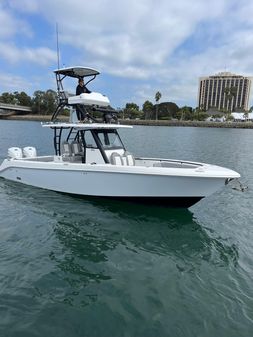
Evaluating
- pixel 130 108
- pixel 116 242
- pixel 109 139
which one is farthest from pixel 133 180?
pixel 130 108

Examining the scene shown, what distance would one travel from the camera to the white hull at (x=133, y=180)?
8305mm

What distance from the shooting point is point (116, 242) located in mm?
Answer: 7230

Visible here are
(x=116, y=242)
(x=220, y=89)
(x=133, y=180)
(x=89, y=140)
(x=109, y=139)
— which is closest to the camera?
(x=116, y=242)

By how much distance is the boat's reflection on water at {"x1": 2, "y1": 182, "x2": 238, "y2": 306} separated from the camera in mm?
5910

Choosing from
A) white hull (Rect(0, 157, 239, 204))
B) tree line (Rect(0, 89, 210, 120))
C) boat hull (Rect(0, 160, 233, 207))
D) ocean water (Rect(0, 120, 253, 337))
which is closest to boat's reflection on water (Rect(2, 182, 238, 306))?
ocean water (Rect(0, 120, 253, 337))

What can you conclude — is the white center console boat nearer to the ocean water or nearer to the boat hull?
the boat hull

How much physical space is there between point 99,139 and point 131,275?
5556mm

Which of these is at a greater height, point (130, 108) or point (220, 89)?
point (220, 89)

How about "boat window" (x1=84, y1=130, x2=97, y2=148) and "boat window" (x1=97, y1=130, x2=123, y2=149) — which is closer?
"boat window" (x1=84, y1=130, x2=97, y2=148)

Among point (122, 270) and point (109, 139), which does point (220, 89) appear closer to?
point (109, 139)

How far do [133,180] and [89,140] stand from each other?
2617 mm

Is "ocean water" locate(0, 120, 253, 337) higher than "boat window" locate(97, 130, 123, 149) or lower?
lower

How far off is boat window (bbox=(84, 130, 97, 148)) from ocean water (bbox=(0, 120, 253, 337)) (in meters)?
1.95

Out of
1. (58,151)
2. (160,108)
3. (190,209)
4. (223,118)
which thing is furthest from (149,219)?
(160,108)
